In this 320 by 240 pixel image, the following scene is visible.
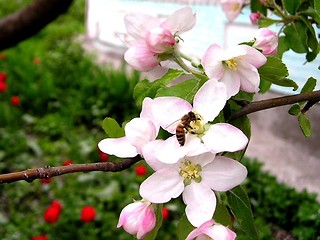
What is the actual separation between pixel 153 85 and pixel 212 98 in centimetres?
12

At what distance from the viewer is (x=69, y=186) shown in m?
2.66

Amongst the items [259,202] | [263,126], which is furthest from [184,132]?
[263,126]

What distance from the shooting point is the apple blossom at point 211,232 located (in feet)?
1.69

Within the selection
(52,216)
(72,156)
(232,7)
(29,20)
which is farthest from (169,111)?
(72,156)

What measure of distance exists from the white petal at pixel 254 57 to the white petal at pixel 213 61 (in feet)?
0.08

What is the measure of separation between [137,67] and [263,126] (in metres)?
2.57

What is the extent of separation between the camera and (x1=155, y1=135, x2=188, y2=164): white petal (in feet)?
1.68

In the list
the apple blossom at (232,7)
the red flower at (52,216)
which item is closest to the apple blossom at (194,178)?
the apple blossom at (232,7)

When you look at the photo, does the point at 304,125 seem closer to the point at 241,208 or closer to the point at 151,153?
the point at 241,208

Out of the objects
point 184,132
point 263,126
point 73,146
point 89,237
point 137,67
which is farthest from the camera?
point 263,126

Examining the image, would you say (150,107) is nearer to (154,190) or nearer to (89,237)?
(154,190)

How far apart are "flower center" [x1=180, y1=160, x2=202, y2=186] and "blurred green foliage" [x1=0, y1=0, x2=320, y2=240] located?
1.02m

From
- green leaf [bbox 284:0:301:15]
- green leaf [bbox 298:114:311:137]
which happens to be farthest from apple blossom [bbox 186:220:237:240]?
green leaf [bbox 284:0:301:15]

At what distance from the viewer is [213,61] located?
0.58m
